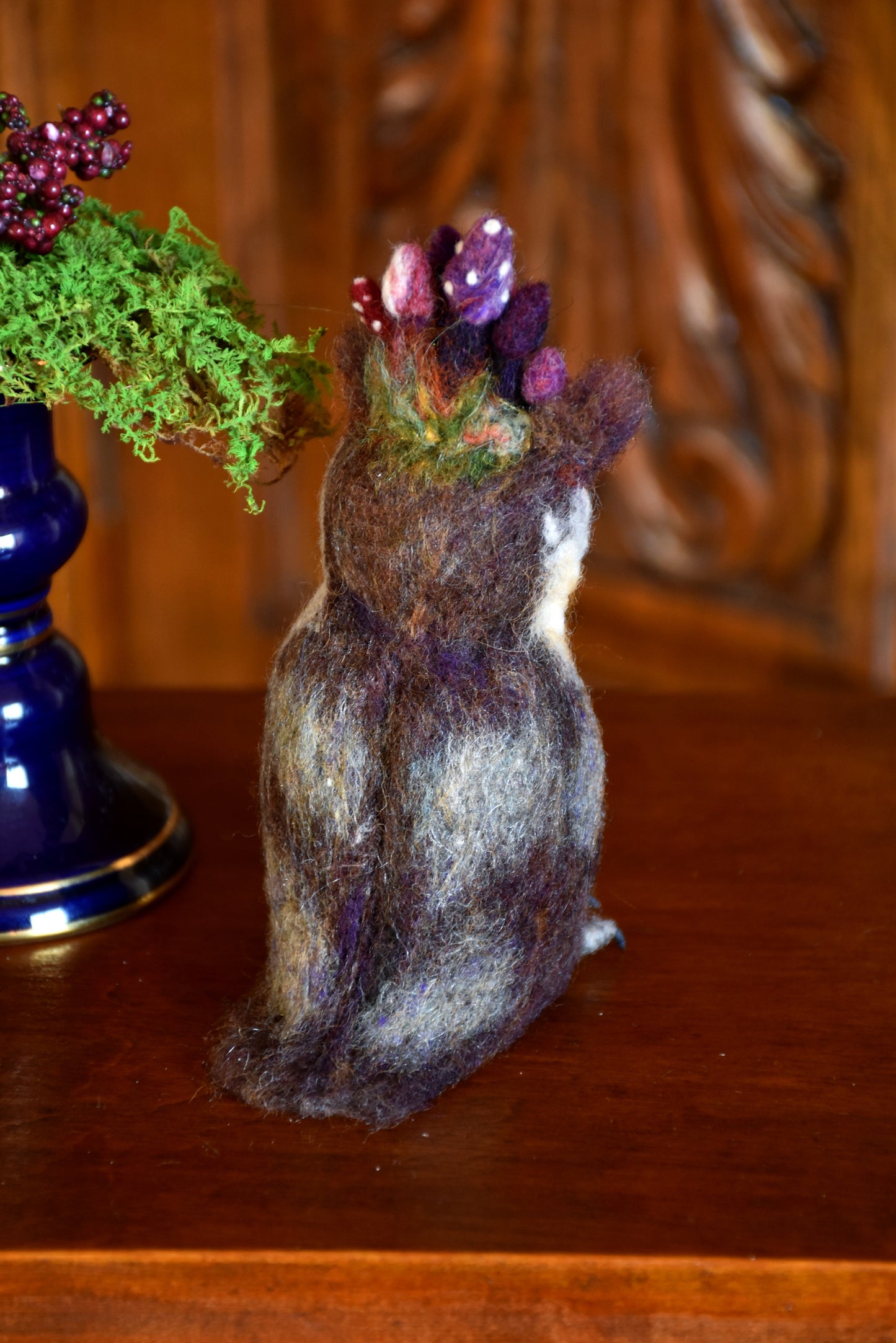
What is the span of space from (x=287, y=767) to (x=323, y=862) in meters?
0.04

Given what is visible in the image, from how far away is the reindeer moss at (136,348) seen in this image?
533mm

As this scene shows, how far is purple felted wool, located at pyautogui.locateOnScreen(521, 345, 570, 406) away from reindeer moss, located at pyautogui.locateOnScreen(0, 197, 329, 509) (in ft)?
0.35

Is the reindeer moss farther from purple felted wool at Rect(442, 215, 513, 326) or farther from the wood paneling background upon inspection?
the wood paneling background

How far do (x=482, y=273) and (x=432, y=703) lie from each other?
15cm

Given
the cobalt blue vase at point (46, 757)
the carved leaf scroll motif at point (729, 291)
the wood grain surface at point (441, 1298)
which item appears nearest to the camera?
the wood grain surface at point (441, 1298)

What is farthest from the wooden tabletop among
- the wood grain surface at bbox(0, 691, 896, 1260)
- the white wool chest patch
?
the white wool chest patch

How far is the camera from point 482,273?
0.47 meters

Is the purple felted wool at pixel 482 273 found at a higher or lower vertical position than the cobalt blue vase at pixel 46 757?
higher

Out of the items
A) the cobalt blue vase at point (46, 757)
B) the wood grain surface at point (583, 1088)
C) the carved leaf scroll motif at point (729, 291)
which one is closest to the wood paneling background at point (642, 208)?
the carved leaf scroll motif at point (729, 291)

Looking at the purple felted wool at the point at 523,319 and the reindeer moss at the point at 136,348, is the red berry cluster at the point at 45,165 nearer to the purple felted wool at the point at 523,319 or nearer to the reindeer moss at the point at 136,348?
the reindeer moss at the point at 136,348

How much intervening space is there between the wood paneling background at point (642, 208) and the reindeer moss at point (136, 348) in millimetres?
854

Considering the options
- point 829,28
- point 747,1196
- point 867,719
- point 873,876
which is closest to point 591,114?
point 829,28

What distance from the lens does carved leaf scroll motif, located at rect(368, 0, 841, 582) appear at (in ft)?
4.21

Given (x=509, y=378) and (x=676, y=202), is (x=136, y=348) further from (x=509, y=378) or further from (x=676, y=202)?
(x=676, y=202)
